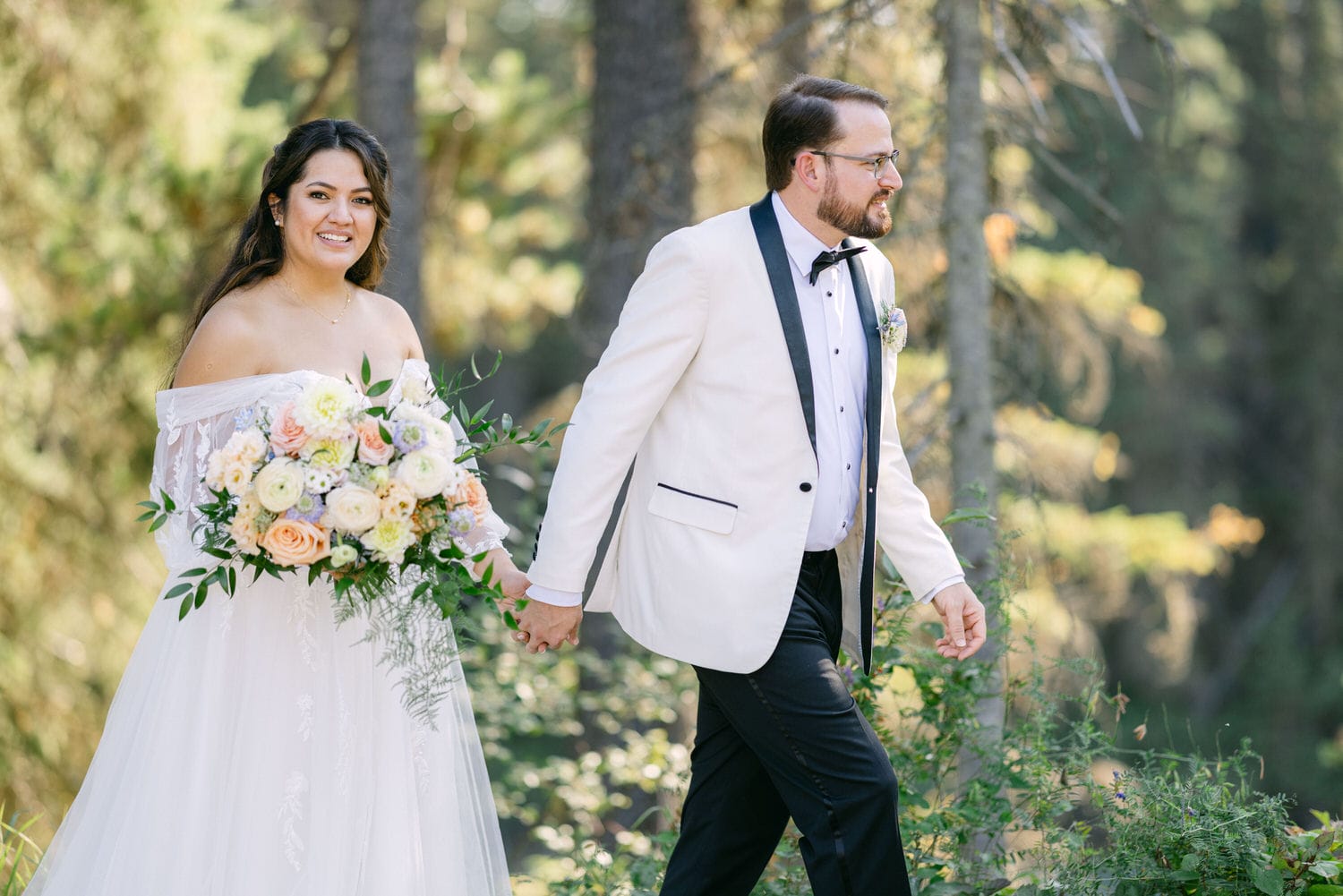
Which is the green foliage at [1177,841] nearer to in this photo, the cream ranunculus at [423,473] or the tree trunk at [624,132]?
the cream ranunculus at [423,473]

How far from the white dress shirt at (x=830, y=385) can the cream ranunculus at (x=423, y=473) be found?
1.17 feet

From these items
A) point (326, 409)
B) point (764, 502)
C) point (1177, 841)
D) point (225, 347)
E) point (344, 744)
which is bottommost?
point (1177, 841)

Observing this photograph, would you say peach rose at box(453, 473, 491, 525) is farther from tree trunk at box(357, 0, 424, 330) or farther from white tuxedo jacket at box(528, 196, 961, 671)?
tree trunk at box(357, 0, 424, 330)

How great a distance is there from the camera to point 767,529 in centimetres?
299

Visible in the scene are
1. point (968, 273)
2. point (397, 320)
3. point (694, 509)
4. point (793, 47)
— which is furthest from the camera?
point (793, 47)

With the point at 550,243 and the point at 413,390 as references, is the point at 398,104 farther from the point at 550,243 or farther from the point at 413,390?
the point at 413,390

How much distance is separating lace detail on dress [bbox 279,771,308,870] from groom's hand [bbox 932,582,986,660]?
5.01ft

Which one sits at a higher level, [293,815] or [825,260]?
[825,260]

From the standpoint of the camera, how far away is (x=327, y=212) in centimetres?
330

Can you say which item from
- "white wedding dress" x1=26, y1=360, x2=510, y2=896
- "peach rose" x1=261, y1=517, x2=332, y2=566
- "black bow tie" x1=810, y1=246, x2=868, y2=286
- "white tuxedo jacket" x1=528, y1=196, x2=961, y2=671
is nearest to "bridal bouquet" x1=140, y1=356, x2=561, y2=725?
"peach rose" x1=261, y1=517, x2=332, y2=566

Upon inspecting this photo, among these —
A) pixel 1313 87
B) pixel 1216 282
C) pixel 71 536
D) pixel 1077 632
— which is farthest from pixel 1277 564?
pixel 71 536

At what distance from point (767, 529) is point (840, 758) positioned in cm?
52

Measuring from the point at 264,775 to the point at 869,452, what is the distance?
1576 millimetres

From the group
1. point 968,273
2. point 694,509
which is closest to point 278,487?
point 694,509
